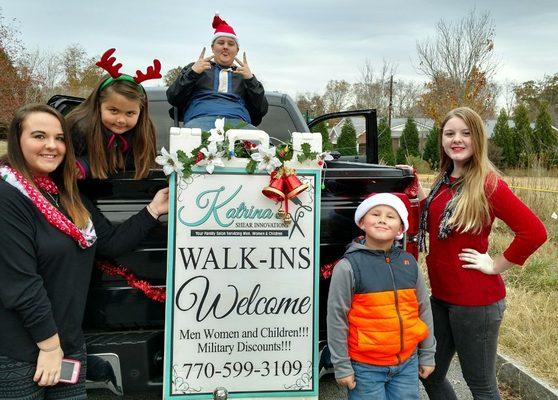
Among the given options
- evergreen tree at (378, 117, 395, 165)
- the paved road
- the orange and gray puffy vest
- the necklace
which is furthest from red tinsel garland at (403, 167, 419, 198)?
evergreen tree at (378, 117, 395, 165)

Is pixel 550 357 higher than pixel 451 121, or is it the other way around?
pixel 451 121

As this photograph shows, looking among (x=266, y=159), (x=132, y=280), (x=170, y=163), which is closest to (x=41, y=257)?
(x=132, y=280)

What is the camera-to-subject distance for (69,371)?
2031 mm

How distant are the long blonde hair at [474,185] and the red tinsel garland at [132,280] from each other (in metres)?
1.46

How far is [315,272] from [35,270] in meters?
1.24

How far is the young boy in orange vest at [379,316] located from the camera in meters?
2.21

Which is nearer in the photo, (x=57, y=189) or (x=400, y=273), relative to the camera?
(x=57, y=189)

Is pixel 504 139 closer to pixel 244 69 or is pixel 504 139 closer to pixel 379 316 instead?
pixel 244 69

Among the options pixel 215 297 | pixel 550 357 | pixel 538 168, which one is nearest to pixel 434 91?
pixel 538 168

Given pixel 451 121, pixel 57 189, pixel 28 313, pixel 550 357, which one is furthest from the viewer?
pixel 550 357

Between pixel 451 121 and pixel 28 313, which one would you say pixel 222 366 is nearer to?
pixel 28 313

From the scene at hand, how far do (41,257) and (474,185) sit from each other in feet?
6.36

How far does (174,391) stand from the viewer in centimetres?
234

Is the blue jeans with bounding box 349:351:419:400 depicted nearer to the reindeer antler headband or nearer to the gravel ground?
the gravel ground
